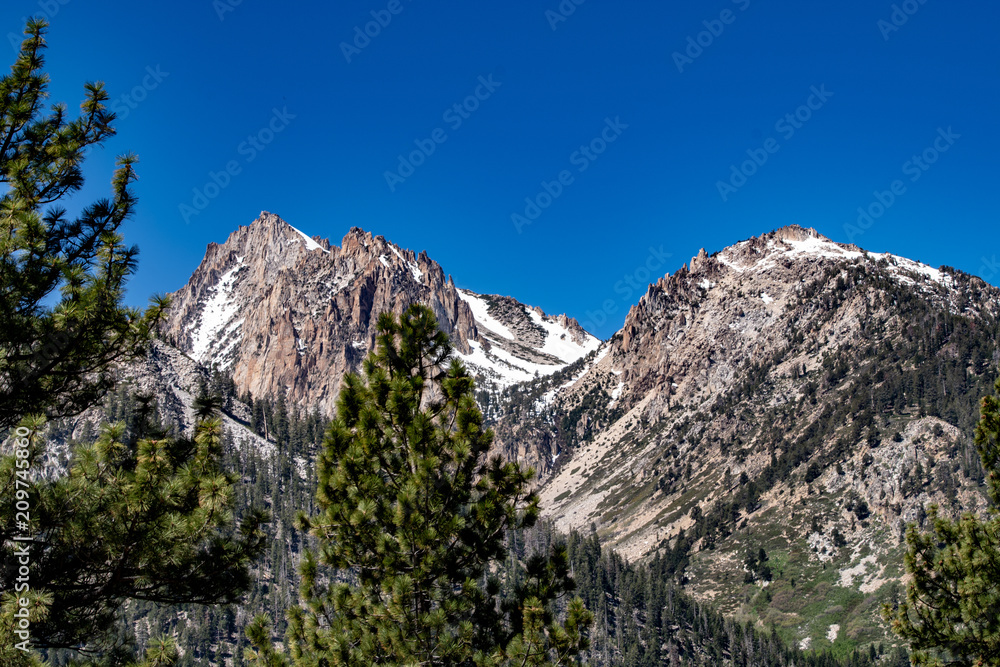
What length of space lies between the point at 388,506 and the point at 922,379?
193 m

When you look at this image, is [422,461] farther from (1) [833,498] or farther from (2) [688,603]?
(1) [833,498]

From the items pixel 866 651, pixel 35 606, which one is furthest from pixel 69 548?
pixel 866 651

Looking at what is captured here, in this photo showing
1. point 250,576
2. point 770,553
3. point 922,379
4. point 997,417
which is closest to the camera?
point 250,576

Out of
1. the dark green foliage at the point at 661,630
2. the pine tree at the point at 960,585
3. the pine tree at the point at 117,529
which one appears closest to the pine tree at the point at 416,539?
the pine tree at the point at 117,529

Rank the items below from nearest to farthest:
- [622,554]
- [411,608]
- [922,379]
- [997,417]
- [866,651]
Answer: [411,608], [997,417], [866,651], [922,379], [622,554]

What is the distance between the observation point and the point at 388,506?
1255 centimetres

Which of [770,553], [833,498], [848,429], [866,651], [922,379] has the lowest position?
[866,651]

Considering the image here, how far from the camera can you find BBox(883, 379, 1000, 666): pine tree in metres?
14.6
